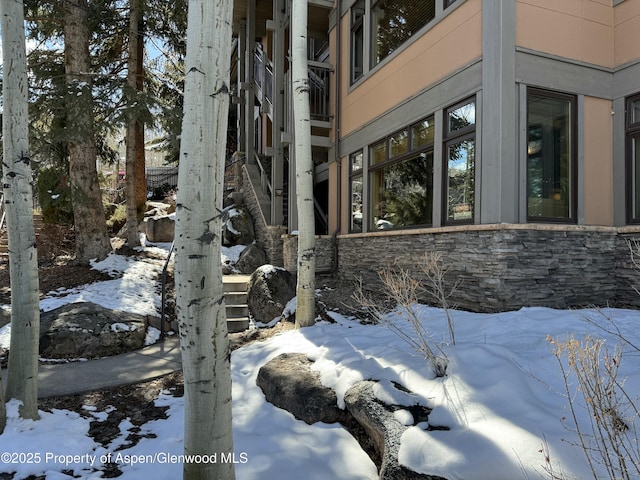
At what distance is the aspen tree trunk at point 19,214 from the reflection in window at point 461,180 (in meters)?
4.96

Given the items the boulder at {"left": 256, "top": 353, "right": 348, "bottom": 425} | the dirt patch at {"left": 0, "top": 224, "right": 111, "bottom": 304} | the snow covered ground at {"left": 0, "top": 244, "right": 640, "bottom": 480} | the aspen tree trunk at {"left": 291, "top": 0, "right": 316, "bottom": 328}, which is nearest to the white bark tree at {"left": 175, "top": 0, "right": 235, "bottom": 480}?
the snow covered ground at {"left": 0, "top": 244, "right": 640, "bottom": 480}

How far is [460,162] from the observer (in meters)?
5.96

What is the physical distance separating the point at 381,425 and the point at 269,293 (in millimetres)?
4738

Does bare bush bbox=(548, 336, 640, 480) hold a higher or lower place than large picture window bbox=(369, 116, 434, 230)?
lower

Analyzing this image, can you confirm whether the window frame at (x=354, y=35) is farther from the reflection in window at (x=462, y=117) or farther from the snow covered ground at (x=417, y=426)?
the snow covered ground at (x=417, y=426)

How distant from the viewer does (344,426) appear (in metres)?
3.42

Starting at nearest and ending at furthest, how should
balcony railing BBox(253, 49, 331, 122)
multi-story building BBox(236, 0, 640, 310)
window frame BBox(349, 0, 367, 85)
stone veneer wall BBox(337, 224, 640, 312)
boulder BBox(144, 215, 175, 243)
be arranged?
1. stone veneer wall BBox(337, 224, 640, 312)
2. multi-story building BBox(236, 0, 640, 310)
3. window frame BBox(349, 0, 367, 85)
4. balcony railing BBox(253, 49, 331, 122)
5. boulder BBox(144, 215, 175, 243)

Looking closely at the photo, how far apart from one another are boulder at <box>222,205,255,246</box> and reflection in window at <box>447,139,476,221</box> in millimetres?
7529

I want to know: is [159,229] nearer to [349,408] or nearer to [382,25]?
[382,25]

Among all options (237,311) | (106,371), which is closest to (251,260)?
(237,311)

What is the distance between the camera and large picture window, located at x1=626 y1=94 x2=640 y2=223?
580cm

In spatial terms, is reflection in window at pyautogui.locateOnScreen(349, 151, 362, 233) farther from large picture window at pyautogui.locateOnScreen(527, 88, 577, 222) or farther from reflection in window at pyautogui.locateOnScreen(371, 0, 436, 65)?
large picture window at pyautogui.locateOnScreen(527, 88, 577, 222)

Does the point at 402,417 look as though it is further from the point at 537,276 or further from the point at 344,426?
the point at 537,276

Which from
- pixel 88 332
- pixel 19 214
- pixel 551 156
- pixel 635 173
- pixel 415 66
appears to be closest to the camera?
pixel 19 214
